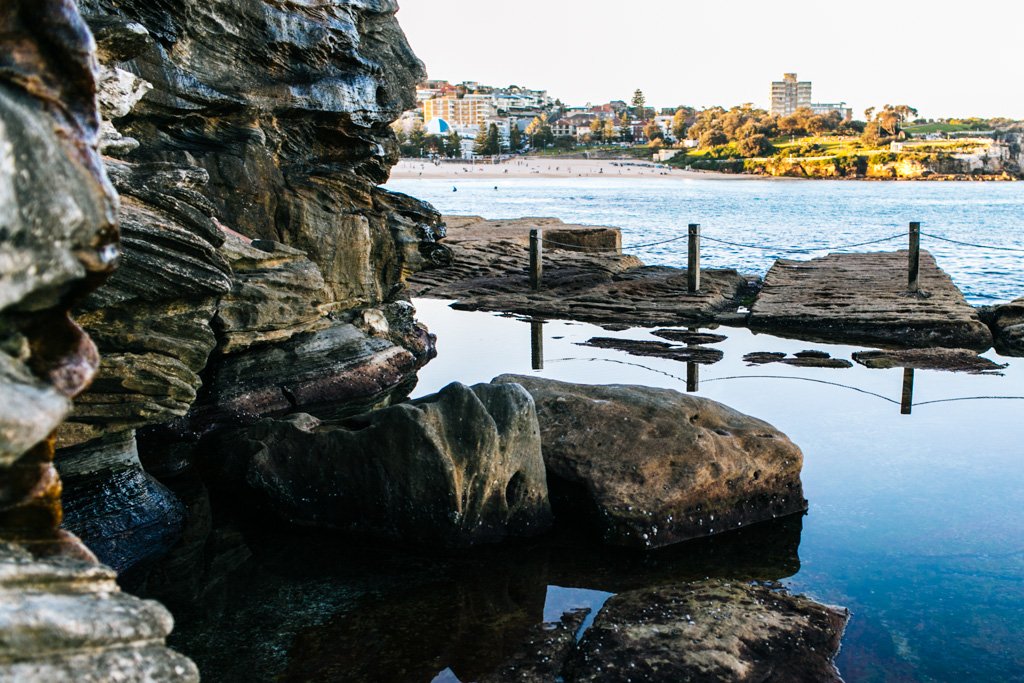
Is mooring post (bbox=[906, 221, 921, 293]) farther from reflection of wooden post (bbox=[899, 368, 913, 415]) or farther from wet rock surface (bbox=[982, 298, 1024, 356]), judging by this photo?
reflection of wooden post (bbox=[899, 368, 913, 415])

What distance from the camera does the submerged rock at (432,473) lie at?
7.73 m

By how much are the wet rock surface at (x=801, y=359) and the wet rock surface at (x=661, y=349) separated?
50 cm

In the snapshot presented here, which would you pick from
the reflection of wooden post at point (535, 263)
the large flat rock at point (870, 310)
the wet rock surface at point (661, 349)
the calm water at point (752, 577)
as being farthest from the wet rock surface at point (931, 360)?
the reflection of wooden post at point (535, 263)

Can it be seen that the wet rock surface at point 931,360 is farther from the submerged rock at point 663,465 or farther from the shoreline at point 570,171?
the shoreline at point 570,171

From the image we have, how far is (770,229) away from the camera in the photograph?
55.6 m

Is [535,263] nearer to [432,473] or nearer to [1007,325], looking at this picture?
[1007,325]

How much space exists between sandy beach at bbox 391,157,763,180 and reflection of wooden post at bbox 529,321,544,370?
110 meters

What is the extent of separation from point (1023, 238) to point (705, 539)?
46808mm

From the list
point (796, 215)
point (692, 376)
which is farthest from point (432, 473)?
point (796, 215)

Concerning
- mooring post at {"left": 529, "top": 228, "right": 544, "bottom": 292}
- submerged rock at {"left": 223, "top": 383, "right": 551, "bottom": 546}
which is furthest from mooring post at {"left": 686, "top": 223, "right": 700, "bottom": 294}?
submerged rock at {"left": 223, "top": 383, "right": 551, "bottom": 546}

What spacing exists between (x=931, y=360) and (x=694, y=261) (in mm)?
6167

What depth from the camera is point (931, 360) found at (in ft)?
45.3

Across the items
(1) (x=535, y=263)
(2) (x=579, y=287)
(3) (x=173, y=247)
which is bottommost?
(2) (x=579, y=287)

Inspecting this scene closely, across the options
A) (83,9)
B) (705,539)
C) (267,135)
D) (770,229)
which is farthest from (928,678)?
(770,229)
